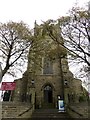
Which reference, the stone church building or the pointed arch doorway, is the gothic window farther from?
the pointed arch doorway

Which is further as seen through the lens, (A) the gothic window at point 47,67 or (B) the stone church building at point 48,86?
(A) the gothic window at point 47,67

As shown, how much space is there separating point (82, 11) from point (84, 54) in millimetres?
4008

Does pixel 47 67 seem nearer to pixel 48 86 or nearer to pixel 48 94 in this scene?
pixel 48 86

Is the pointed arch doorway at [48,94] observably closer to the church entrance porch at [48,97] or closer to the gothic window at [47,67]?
the church entrance porch at [48,97]

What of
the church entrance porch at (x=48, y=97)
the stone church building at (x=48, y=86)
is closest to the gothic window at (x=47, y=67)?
the stone church building at (x=48, y=86)

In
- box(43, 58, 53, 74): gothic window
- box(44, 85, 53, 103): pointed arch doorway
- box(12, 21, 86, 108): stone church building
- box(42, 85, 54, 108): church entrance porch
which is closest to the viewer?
box(12, 21, 86, 108): stone church building

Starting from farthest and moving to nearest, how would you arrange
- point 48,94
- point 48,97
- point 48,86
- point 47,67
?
point 47,67 < point 48,86 < point 48,94 < point 48,97

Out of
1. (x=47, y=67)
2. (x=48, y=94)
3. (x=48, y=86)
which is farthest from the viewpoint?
(x=47, y=67)

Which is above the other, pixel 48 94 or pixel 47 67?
pixel 47 67

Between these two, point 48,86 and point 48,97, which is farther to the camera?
point 48,86

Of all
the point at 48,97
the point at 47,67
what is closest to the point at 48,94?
the point at 48,97

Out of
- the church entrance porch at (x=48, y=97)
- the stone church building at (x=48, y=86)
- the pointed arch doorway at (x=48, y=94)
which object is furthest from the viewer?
the pointed arch doorway at (x=48, y=94)

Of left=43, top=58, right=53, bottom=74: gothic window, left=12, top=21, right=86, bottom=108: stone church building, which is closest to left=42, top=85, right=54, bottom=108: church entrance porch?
left=12, top=21, right=86, bottom=108: stone church building

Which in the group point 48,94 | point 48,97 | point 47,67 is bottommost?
point 48,97
